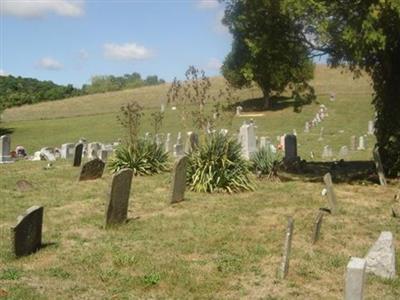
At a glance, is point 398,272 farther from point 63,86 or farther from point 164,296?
point 63,86

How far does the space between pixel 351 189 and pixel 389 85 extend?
13.2 feet

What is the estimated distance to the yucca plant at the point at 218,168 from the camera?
51.5 ft

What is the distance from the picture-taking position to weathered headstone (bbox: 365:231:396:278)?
8.52m

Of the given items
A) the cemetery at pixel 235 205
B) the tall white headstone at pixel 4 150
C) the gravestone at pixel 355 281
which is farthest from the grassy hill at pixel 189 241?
the tall white headstone at pixel 4 150

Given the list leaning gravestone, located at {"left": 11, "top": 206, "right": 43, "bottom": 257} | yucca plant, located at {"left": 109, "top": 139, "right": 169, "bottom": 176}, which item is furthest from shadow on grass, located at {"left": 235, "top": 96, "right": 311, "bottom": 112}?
leaning gravestone, located at {"left": 11, "top": 206, "right": 43, "bottom": 257}

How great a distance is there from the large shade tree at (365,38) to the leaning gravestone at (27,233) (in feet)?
31.1

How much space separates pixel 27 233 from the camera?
938cm

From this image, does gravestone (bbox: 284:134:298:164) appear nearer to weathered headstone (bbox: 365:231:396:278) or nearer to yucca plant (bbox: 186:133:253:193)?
yucca plant (bbox: 186:133:253:193)

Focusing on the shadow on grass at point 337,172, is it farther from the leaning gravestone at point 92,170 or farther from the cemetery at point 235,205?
the leaning gravestone at point 92,170

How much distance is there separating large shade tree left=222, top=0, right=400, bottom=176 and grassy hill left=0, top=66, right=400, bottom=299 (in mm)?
1890

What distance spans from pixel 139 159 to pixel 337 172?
6682 millimetres

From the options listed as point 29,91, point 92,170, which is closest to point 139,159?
point 92,170

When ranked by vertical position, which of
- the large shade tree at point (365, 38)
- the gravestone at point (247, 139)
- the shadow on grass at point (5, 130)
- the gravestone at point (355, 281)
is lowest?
the shadow on grass at point (5, 130)

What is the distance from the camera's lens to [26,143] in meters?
45.8
